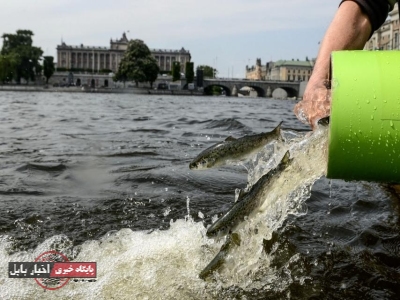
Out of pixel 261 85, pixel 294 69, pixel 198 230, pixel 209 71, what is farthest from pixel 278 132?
pixel 209 71

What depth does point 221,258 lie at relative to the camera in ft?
9.96

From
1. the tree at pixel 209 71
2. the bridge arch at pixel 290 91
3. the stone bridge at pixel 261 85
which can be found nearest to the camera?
the bridge arch at pixel 290 91

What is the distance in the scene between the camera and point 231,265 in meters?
3.05

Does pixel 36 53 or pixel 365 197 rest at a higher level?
pixel 36 53

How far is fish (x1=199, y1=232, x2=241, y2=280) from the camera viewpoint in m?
3.01

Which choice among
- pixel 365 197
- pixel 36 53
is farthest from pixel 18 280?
pixel 36 53

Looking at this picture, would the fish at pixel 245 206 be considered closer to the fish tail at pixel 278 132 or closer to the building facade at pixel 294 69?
the fish tail at pixel 278 132

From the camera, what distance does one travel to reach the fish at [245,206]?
9.60 feet

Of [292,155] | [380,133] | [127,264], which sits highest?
[380,133]

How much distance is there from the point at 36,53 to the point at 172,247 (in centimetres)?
10695

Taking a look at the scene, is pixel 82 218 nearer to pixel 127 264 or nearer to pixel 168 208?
pixel 168 208

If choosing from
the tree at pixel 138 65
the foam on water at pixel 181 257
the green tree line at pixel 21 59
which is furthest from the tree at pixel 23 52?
the foam on water at pixel 181 257

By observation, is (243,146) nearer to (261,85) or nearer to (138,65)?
(138,65)

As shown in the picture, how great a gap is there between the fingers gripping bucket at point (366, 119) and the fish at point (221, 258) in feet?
2.96
